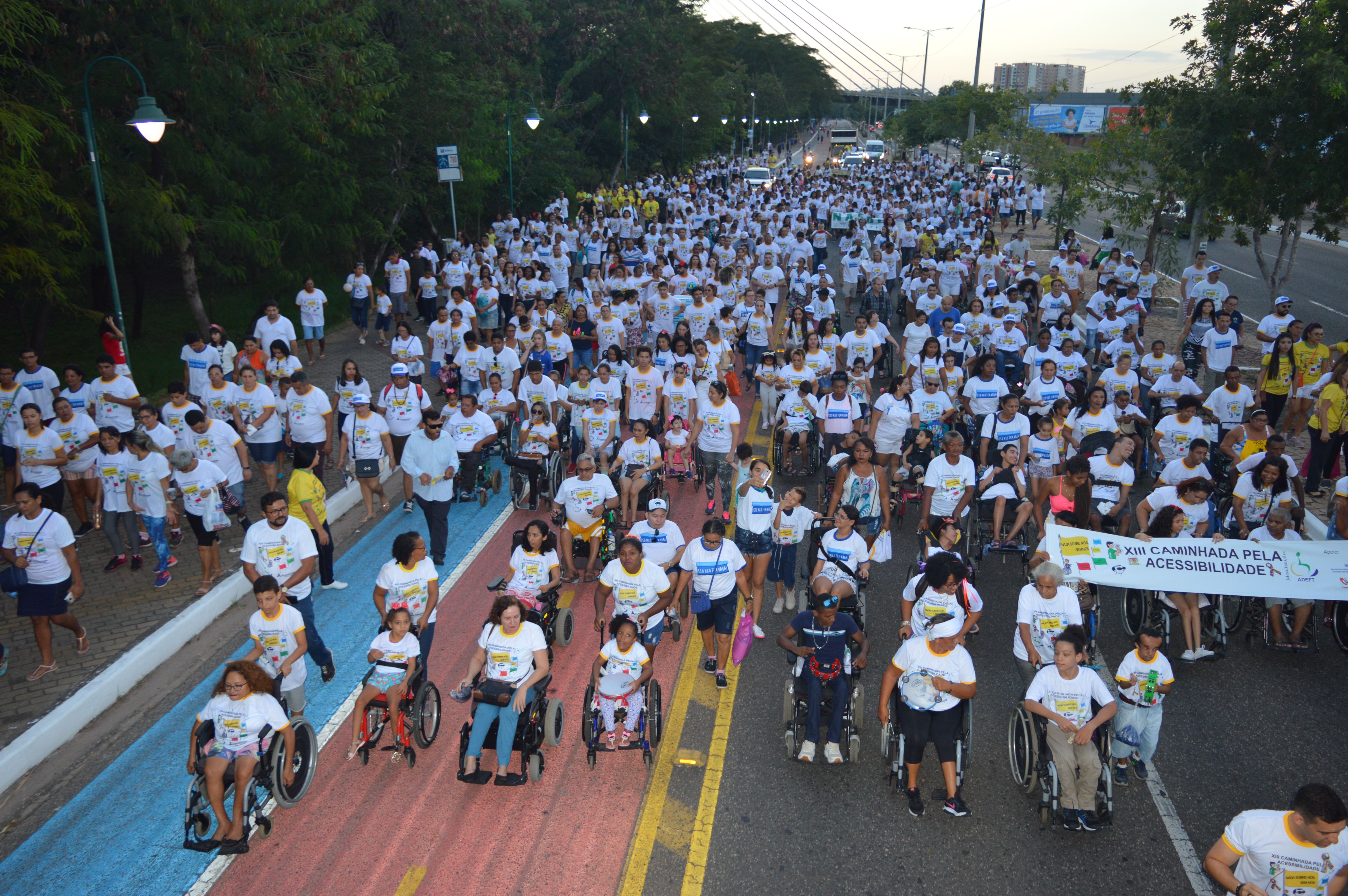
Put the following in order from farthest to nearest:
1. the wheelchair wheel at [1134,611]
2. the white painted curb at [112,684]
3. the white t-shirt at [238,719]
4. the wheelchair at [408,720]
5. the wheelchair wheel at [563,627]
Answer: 1. the wheelchair wheel at [1134,611]
2. the wheelchair wheel at [563,627]
3. the white painted curb at [112,684]
4. the wheelchair at [408,720]
5. the white t-shirt at [238,719]

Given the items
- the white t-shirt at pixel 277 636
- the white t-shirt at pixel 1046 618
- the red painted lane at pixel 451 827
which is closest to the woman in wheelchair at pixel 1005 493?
the white t-shirt at pixel 1046 618

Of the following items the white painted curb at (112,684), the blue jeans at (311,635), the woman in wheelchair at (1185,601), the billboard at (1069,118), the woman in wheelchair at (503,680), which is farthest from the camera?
the billboard at (1069,118)

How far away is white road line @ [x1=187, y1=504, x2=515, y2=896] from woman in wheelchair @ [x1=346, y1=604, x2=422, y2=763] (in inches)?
5.2

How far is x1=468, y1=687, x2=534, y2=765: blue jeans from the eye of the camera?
700 centimetres

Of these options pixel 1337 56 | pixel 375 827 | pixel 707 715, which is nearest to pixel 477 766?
pixel 375 827

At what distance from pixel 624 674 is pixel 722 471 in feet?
16.5

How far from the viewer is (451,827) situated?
263 inches

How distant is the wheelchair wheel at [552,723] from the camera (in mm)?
7172

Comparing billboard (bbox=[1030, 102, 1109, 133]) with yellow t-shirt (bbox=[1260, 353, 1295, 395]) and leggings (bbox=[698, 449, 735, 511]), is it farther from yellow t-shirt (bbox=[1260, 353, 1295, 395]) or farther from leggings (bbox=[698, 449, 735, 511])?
leggings (bbox=[698, 449, 735, 511])

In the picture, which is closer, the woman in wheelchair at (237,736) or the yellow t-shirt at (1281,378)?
the woman in wheelchair at (237,736)

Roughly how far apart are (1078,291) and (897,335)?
12.4ft

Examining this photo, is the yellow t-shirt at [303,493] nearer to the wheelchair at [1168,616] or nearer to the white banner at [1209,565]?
the white banner at [1209,565]

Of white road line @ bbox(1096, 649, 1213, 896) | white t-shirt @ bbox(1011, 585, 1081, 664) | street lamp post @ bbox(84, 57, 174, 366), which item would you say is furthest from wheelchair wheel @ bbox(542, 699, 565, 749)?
street lamp post @ bbox(84, 57, 174, 366)

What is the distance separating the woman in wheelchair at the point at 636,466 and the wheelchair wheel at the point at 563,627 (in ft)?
6.77
